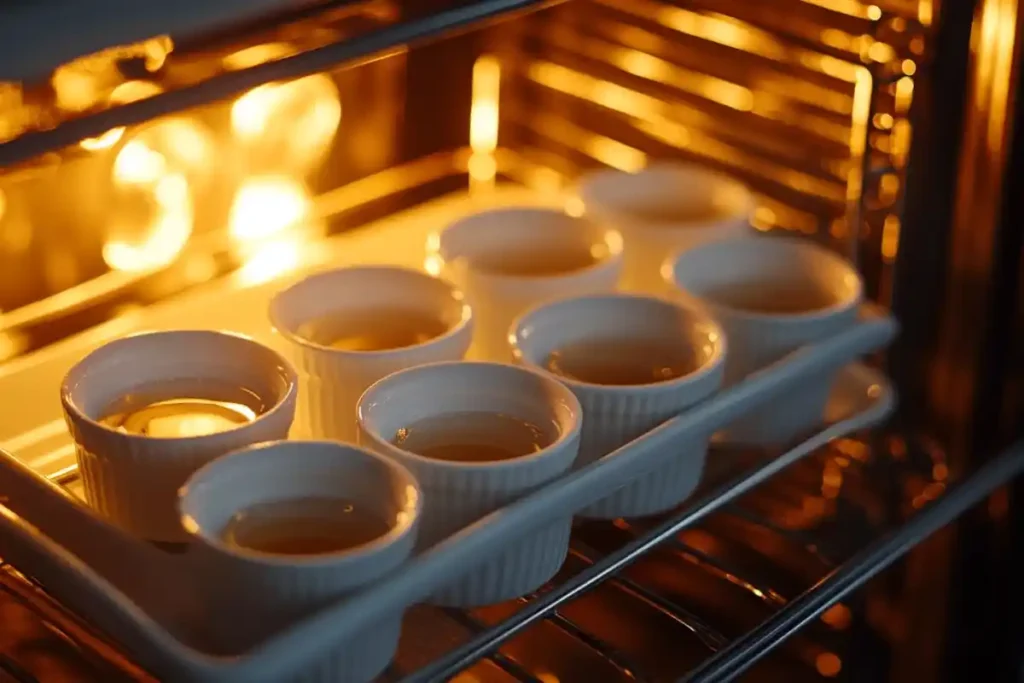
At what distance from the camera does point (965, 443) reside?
943mm

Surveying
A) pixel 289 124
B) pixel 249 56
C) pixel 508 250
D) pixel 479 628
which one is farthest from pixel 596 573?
pixel 289 124

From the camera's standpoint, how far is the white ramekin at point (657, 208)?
37.1 inches

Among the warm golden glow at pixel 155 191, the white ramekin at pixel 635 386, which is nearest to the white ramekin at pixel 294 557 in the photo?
the white ramekin at pixel 635 386

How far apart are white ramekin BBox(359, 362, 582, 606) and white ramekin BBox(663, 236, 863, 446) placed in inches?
6.1

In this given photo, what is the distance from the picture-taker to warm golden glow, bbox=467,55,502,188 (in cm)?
117

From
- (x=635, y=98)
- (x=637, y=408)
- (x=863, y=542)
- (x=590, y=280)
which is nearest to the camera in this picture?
(x=637, y=408)

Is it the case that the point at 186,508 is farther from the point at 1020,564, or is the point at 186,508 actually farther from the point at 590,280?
the point at 1020,564

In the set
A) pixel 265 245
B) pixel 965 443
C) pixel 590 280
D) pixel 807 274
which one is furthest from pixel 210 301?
pixel 965 443

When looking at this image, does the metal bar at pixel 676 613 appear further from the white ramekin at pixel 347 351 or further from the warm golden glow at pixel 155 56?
the warm golden glow at pixel 155 56

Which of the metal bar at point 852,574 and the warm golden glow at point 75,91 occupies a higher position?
the warm golden glow at point 75,91

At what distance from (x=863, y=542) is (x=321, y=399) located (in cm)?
41

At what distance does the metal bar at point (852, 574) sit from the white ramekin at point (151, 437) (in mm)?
251

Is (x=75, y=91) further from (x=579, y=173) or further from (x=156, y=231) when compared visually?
(x=579, y=173)

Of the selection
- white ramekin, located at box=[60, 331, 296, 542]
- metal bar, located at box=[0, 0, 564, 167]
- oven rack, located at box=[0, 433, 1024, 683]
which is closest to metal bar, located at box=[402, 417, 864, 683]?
oven rack, located at box=[0, 433, 1024, 683]
